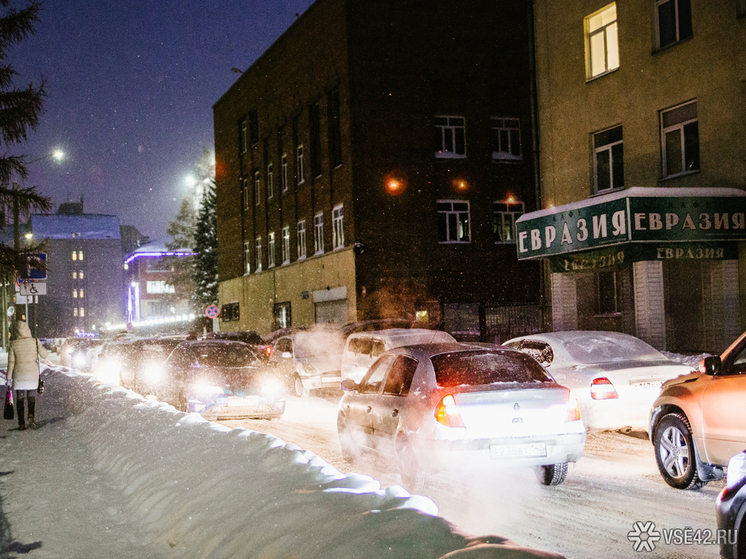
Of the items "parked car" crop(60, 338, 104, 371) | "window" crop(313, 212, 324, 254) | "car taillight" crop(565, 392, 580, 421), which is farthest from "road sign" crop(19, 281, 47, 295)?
"car taillight" crop(565, 392, 580, 421)

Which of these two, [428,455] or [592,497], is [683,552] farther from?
[428,455]

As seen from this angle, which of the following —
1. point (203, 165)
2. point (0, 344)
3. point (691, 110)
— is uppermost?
point (203, 165)

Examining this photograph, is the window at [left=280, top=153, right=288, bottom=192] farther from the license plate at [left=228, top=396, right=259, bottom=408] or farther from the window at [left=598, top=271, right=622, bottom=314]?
the license plate at [left=228, top=396, right=259, bottom=408]

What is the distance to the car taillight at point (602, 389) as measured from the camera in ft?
33.3

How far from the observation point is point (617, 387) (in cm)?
1017

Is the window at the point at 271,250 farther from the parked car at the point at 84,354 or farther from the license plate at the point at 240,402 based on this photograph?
the license plate at the point at 240,402

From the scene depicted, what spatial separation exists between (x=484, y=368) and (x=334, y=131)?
27.9 metres

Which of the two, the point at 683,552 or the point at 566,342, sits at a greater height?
the point at 566,342

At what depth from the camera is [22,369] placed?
13164mm

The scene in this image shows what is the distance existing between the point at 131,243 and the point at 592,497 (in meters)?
137

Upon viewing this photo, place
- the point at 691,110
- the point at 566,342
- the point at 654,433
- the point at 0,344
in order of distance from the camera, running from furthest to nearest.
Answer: the point at 0,344 < the point at 691,110 < the point at 566,342 < the point at 654,433

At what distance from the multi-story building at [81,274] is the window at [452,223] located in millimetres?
103231

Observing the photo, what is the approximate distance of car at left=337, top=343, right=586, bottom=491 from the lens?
24.4 ft

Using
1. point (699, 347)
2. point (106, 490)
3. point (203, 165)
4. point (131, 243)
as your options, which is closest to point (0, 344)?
point (203, 165)
